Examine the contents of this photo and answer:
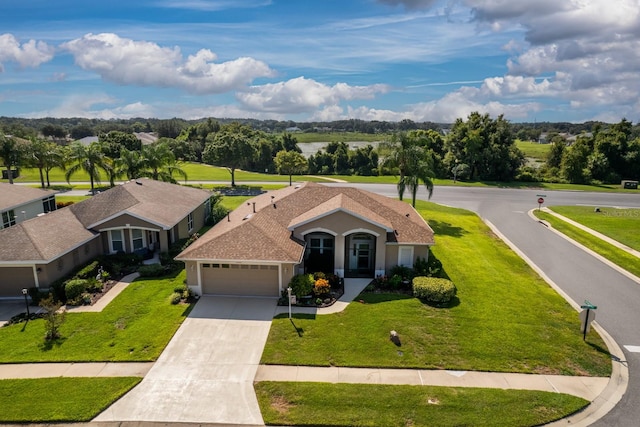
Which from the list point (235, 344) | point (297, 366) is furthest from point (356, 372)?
point (235, 344)

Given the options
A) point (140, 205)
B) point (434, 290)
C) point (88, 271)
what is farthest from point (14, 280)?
point (434, 290)

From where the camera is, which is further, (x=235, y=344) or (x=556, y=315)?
(x=556, y=315)

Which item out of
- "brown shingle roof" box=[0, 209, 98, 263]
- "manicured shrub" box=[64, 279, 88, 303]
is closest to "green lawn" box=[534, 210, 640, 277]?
"manicured shrub" box=[64, 279, 88, 303]

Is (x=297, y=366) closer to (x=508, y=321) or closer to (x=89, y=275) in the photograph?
(x=508, y=321)

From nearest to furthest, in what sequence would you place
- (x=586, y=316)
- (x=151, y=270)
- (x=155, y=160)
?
Result: (x=586, y=316), (x=151, y=270), (x=155, y=160)

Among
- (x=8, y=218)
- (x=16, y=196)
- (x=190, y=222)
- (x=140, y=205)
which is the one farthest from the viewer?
(x=190, y=222)

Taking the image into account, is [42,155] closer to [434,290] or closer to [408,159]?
[408,159]
